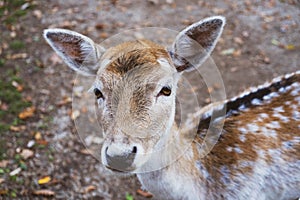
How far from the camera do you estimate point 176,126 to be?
3.08 metres

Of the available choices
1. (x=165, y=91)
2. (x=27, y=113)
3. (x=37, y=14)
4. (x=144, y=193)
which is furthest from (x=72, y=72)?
(x=165, y=91)

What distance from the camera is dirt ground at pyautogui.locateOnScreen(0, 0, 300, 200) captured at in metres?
4.41

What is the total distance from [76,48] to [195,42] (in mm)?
797

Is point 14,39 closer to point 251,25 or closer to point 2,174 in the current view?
point 2,174

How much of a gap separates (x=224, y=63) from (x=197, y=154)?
2.98m

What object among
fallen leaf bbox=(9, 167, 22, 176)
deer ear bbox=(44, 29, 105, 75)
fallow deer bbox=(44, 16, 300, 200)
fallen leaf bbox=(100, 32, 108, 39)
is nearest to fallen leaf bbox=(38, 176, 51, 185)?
fallen leaf bbox=(9, 167, 22, 176)

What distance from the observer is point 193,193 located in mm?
3020

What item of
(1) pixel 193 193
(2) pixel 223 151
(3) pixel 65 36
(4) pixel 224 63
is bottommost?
(4) pixel 224 63

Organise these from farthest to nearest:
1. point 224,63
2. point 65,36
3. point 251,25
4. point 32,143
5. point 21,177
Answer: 1. point 251,25
2. point 224,63
3. point 32,143
4. point 21,177
5. point 65,36

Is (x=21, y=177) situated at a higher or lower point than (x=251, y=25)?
lower

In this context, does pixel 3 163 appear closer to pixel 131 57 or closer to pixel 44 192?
pixel 44 192

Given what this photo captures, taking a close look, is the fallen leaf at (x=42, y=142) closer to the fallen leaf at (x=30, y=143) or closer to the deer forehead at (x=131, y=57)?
the fallen leaf at (x=30, y=143)

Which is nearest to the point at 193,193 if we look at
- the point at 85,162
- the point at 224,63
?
the point at 85,162

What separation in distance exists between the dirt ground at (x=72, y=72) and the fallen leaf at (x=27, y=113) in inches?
0.9
